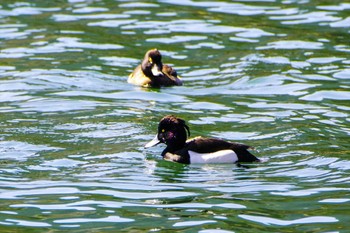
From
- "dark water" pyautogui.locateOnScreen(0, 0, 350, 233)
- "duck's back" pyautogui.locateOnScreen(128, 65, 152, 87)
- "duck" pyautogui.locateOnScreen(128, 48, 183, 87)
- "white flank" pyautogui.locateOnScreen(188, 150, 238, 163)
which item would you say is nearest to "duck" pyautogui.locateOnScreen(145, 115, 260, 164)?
"white flank" pyautogui.locateOnScreen(188, 150, 238, 163)

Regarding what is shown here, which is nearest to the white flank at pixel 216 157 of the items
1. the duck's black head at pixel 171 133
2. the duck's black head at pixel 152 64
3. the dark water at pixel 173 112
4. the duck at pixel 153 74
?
the dark water at pixel 173 112

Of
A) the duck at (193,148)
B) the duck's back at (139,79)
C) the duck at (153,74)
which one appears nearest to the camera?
the duck at (193,148)

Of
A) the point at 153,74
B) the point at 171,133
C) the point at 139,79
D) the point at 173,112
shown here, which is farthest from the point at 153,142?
the point at 139,79

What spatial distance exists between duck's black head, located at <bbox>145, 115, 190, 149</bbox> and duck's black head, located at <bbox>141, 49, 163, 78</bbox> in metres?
4.55

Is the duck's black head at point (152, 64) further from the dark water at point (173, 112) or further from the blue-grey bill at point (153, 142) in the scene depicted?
the blue-grey bill at point (153, 142)

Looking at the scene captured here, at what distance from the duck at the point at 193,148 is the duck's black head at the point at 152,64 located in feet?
14.4

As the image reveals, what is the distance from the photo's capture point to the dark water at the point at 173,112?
1091 centimetres

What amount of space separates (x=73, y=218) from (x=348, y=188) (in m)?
3.11

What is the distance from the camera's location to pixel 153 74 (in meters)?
18.4

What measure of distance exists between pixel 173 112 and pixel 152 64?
8.11 ft

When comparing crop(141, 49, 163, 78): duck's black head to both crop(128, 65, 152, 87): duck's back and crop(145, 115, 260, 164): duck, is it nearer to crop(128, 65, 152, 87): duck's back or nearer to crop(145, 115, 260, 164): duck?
crop(128, 65, 152, 87): duck's back

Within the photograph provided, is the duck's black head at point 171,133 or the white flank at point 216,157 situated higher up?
the duck's black head at point 171,133

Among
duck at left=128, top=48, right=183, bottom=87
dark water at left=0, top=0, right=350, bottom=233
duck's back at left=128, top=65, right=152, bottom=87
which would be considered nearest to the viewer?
dark water at left=0, top=0, right=350, bottom=233

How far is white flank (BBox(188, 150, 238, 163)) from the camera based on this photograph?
13352 mm
